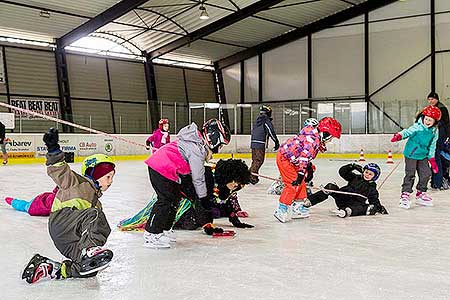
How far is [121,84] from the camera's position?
22359mm

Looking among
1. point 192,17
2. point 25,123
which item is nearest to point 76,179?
point 25,123

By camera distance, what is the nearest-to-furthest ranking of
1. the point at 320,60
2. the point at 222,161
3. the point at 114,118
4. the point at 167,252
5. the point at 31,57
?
the point at 167,252 → the point at 222,161 → the point at 31,57 → the point at 114,118 → the point at 320,60

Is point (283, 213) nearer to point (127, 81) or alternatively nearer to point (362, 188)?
point (362, 188)

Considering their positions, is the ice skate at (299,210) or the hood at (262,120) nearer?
the ice skate at (299,210)

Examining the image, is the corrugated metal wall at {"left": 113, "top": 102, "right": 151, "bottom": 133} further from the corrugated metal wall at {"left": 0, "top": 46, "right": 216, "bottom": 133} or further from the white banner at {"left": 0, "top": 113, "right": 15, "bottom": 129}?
the white banner at {"left": 0, "top": 113, "right": 15, "bottom": 129}

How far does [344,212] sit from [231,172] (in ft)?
5.26

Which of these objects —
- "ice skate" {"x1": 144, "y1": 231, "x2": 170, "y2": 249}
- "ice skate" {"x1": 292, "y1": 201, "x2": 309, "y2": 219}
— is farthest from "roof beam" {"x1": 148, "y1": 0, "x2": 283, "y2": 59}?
"ice skate" {"x1": 144, "y1": 231, "x2": 170, "y2": 249}

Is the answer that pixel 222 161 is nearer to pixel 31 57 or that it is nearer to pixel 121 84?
pixel 31 57

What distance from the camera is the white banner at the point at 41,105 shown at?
61.5 feet

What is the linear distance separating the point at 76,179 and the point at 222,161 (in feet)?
4.57

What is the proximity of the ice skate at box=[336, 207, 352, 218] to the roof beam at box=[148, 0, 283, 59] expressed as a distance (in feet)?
49.1

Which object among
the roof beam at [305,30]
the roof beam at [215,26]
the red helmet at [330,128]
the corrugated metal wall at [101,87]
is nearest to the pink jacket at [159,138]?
the red helmet at [330,128]

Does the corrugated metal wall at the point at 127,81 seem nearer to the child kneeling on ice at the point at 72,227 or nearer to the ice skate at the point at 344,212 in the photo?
the ice skate at the point at 344,212

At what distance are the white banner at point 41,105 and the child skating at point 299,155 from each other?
1582 cm
